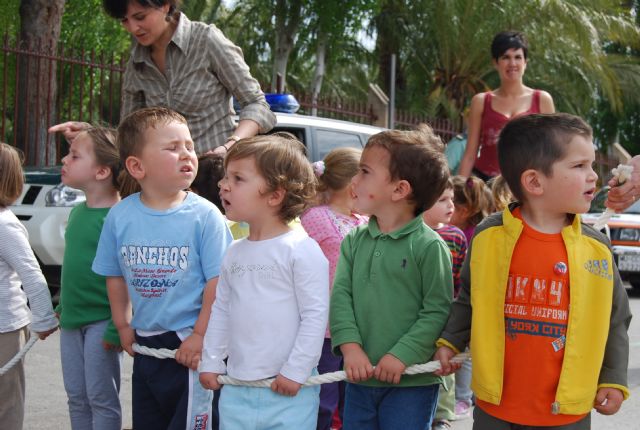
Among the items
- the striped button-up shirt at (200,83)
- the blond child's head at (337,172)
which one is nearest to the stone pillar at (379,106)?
the blond child's head at (337,172)

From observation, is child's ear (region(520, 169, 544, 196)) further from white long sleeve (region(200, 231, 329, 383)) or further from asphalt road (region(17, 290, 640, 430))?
asphalt road (region(17, 290, 640, 430))

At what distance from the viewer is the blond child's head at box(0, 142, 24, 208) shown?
3869 millimetres

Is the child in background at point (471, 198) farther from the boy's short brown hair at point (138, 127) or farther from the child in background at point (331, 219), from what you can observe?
the boy's short brown hair at point (138, 127)

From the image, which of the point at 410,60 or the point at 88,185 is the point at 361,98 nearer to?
the point at 410,60

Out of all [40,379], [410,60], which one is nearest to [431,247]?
[40,379]

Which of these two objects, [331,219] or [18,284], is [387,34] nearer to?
[331,219]

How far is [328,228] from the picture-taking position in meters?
4.34

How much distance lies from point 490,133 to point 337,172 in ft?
5.04

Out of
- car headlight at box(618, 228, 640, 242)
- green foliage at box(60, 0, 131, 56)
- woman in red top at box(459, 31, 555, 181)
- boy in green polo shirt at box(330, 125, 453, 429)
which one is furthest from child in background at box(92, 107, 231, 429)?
green foliage at box(60, 0, 131, 56)

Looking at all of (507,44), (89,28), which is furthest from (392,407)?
(89,28)

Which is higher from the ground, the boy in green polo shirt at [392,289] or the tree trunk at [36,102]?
the tree trunk at [36,102]

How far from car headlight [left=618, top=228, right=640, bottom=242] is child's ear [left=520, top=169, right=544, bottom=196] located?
9802mm

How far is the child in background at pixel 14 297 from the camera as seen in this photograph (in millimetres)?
3691

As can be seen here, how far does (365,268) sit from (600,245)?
31.5 inches
